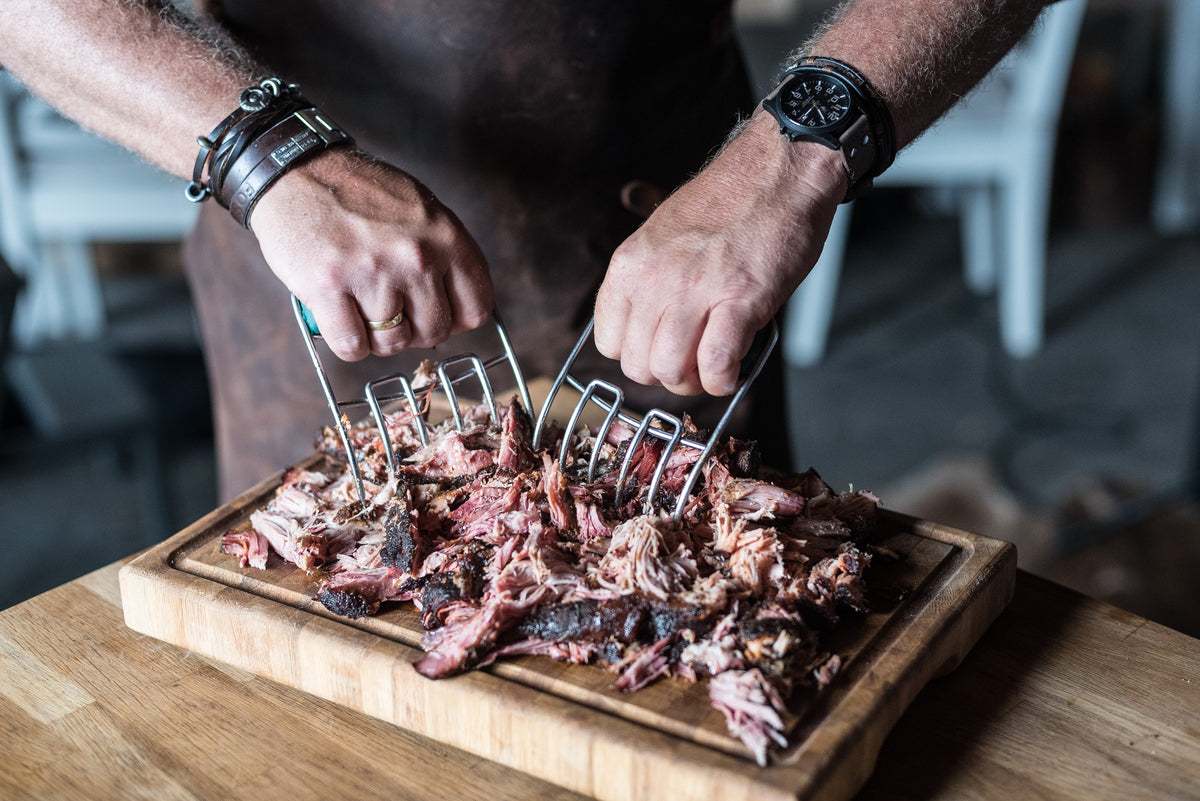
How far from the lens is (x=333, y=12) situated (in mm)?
2246

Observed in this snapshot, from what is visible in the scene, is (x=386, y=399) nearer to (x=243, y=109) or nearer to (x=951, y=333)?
(x=243, y=109)

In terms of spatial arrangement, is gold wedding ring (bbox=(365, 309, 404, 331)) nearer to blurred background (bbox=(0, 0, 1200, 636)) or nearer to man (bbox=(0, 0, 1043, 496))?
man (bbox=(0, 0, 1043, 496))

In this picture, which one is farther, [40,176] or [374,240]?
[40,176]

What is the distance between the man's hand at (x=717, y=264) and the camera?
5.24ft

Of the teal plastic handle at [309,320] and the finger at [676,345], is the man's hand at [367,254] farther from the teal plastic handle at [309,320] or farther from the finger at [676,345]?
the finger at [676,345]

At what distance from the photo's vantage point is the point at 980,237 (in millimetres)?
7148

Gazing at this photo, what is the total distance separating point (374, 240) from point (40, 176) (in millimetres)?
4792

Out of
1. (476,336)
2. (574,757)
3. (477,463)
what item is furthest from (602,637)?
(476,336)

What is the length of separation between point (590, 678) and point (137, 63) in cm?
140

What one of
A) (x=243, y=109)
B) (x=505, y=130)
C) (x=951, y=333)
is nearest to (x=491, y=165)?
(x=505, y=130)

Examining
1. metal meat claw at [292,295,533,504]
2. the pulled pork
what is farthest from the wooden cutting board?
metal meat claw at [292,295,533,504]

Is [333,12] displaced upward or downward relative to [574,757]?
upward

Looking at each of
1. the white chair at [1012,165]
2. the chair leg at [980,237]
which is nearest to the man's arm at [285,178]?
the white chair at [1012,165]

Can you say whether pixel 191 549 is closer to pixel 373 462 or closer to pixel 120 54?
pixel 373 462
